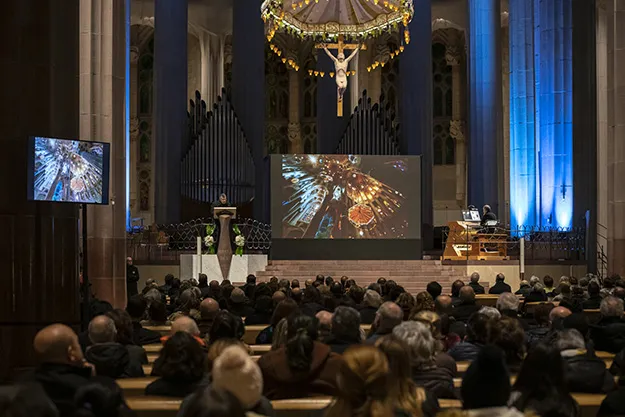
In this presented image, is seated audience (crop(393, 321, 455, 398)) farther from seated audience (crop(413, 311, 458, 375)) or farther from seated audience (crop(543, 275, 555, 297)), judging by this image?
seated audience (crop(543, 275, 555, 297))

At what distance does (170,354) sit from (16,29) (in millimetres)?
5676

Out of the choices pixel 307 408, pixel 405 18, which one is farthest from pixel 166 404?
pixel 405 18

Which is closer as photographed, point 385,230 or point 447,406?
point 447,406

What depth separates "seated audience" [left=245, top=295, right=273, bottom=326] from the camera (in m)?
11.3

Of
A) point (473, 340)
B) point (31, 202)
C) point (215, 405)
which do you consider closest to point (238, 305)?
point (31, 202)

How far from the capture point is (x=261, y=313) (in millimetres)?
11352

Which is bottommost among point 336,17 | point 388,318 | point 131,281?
point 131,281

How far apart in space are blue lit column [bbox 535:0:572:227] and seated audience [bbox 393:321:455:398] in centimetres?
2141

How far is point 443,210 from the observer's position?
38.4 metres

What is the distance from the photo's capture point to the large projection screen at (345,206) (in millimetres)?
24234

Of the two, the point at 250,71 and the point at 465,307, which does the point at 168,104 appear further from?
the point at 465,307

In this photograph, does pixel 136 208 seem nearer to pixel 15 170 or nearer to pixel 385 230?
pixel 385 230

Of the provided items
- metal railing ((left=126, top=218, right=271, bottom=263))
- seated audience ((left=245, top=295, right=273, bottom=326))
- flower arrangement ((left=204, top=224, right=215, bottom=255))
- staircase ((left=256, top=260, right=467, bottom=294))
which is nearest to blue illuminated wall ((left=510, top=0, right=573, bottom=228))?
staircase ((left=256, top=260, right=467, bottom=294))

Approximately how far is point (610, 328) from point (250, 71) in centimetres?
2131
